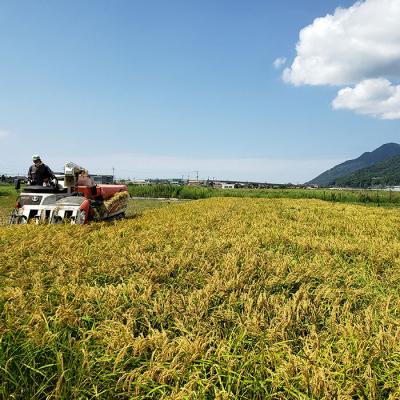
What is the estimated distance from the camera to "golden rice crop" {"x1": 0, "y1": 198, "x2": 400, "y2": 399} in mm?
2652

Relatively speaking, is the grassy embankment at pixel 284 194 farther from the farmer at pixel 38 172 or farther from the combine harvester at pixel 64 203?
the farmer at pixel 38 172

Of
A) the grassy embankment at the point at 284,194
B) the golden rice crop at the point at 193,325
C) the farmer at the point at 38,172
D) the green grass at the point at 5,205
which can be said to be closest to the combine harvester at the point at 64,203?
the farmer at the point at 38,172

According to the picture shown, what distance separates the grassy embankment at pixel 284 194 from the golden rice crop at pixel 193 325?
51649 millimetres

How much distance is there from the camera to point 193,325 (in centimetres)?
372

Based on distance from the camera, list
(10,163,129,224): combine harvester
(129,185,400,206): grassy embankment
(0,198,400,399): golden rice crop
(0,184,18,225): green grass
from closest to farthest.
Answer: (0,198,400,399): golden rice crop
(10,163,129,224): combine harvester
(0,184,18,225): green grass
(129,185,400,206): grassy embankment

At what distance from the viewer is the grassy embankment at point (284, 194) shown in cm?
5406

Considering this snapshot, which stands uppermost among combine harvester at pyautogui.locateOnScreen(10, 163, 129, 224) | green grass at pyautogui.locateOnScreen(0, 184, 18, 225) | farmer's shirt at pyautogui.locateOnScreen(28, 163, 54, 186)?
farmer's shirt at pyautogui.locateOnScreen(28, 163, 54, 186)

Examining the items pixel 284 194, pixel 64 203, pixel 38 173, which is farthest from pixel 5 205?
pixel 284 194

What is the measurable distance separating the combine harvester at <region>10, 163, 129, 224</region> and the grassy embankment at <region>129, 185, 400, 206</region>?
152ft

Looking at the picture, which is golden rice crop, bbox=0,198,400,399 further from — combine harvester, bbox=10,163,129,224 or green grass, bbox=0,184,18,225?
green grass, bbox=0,184,18,225

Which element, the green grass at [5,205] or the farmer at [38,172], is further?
the green grass at [5,205]

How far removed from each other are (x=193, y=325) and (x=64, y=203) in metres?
8.38

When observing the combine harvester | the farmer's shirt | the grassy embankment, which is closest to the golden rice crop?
the combine harvester

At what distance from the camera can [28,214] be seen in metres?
10.9
